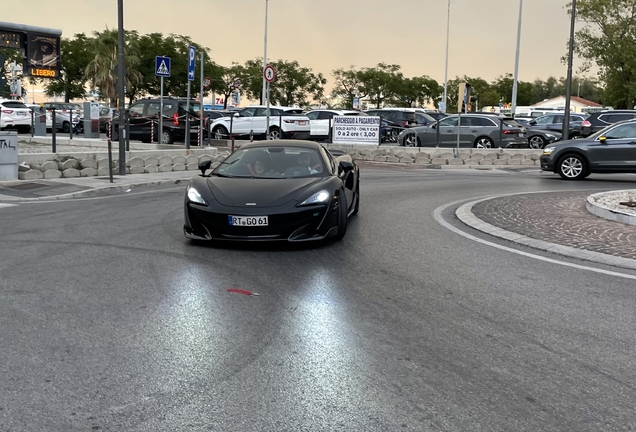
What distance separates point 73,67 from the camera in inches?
2704

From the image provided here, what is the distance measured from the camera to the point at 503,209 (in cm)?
1241

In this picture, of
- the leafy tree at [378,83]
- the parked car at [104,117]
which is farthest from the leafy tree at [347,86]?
the parked car at [104,117]

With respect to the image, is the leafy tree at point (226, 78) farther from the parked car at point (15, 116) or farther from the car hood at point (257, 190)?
the car hood at point (257, 190)

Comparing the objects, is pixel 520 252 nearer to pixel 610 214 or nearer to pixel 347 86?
pixel 610 214

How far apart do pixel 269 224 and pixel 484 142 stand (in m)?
21.8

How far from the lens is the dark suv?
95.0 ft

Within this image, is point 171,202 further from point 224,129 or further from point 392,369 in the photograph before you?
point 224,129

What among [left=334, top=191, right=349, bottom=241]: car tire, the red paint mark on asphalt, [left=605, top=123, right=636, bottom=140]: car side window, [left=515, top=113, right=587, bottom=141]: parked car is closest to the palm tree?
[left=515, top=113, right=587, bottom=141]: parked car

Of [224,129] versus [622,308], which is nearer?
[622,308]

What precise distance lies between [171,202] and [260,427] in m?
9.89

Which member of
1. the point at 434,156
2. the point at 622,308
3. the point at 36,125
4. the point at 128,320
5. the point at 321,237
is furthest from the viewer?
the point at 36,125

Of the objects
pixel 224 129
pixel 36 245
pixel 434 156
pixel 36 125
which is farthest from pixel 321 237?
pixel 36 125

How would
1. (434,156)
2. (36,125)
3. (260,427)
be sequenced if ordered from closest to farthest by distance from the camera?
(260,427)
(434,156)
(36,125)

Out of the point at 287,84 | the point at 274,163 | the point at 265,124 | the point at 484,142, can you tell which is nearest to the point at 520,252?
the point at 274,163
